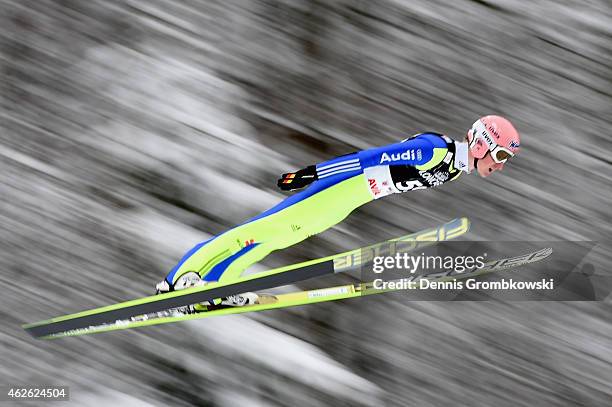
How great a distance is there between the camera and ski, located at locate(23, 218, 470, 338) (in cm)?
477

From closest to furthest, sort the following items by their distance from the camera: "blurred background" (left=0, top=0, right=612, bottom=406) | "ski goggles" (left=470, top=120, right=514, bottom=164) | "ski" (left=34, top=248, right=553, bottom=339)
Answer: "ski goggles" (left=470, top=120, right=514, bottom=164)
"ski" (left=34, top=248, right=553, bottom=339)
"blurred background" (left=0, top=0, right=612, bottom=406)

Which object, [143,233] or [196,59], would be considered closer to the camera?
[143,233]

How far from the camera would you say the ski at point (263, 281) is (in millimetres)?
4773

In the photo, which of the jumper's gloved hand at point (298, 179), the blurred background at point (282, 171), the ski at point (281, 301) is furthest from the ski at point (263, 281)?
the blurred background at point (282, 171)

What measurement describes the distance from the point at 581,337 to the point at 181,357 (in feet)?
9.62

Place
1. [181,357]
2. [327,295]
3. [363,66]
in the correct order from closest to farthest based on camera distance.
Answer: [327,295] < [181,357] < [363,66]

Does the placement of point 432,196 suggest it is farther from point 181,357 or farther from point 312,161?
point 181,357

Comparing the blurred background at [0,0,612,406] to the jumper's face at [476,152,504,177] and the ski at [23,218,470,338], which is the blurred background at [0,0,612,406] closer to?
the ski at [23,218,470,338]

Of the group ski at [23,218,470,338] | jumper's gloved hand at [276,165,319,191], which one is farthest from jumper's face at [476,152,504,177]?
jumper's gloved hand at [276,165,319,191]

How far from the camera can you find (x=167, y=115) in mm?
6027

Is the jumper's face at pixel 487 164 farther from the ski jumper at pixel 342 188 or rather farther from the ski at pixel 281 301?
the ski at pixel 281 301

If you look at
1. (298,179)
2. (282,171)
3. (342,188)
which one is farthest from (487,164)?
(282,171)

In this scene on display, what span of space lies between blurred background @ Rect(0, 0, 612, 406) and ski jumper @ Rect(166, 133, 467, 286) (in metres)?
0.91

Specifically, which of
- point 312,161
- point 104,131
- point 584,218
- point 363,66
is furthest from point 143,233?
point 584,218
